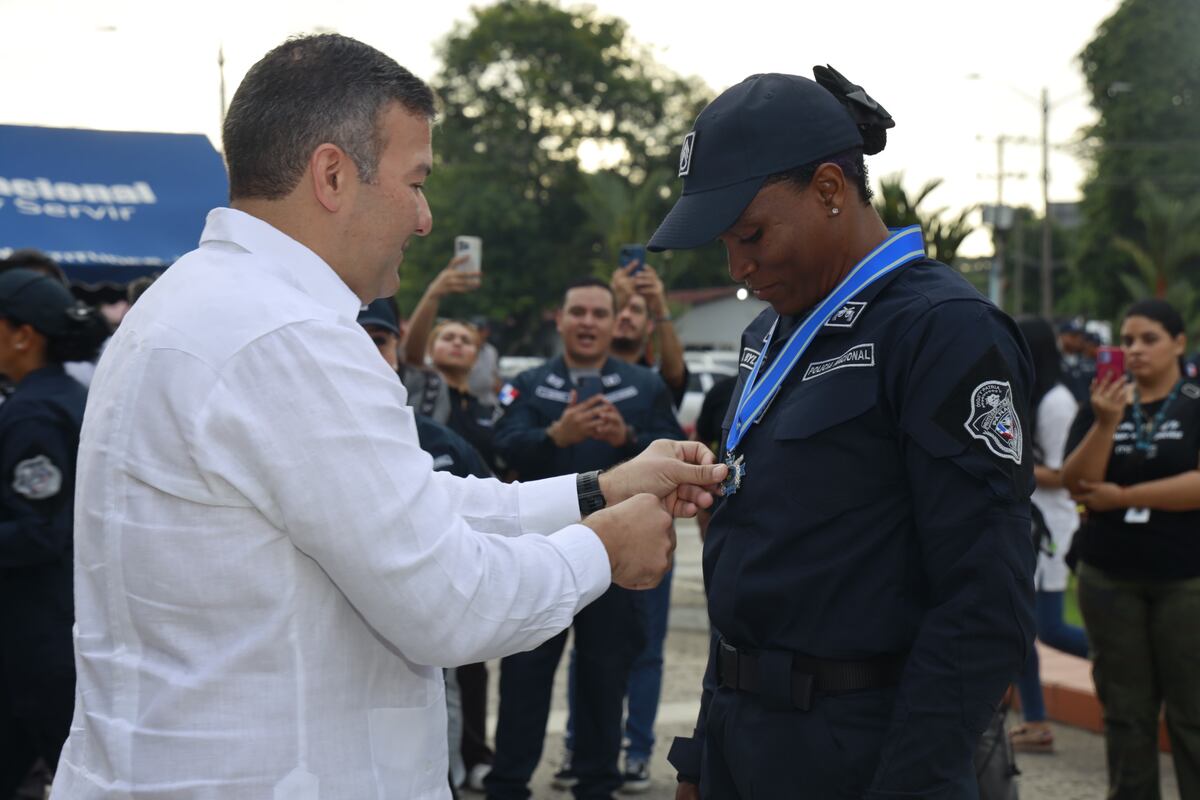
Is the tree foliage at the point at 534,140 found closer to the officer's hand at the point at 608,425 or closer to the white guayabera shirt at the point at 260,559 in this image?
the officer's hand at the point at 608,425

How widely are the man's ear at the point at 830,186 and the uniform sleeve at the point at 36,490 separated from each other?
2938 millimetres

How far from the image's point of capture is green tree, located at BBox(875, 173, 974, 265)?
21.2 feet

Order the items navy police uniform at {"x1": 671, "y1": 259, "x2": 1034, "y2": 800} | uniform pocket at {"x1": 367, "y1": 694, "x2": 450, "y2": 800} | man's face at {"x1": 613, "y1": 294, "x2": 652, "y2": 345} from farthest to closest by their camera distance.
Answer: man's face at {"x1": 613, "y1": 294, "x2": 652, "y2": 345} < navy police uniform at {"x1": 671, "y1": 259, "x2": 1034, "y2": 800} < uniform pocket at {"x1": 367, "y1": 694, "x2": 450, "y2": 800}

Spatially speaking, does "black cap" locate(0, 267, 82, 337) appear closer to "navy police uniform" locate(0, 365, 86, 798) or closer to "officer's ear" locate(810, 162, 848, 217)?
"navy police uniform" locate(0, 365, 86, 798)

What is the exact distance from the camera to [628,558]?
7.58 ft

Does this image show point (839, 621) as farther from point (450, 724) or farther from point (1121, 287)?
point (1121, 287)

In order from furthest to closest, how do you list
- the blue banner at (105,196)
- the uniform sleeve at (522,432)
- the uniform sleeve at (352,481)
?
the blue banner at (105,196) < the uniform sleeve at (522,432) < the uniform sleeve at (352,481)

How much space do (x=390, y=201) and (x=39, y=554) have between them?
270cm

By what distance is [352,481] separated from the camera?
1.89 meters

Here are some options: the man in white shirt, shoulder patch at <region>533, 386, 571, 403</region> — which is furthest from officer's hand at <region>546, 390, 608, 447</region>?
the man in white shirt

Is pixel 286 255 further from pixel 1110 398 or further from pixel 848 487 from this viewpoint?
pixel 1110 398

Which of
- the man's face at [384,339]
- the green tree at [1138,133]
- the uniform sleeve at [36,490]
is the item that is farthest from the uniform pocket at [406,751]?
the green tree at [1138,133]

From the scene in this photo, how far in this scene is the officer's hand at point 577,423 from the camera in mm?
5504

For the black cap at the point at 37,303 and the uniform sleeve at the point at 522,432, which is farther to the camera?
the uniform sleeve at the point at 522,432
